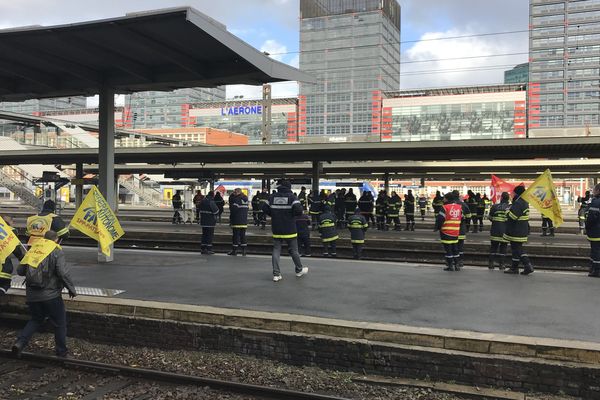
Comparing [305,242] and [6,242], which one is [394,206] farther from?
[6,242]

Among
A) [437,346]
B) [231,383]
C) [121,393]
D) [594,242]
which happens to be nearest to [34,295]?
[121,393]

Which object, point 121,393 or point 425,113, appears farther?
point 425,113

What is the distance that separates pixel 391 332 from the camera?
5.89 m

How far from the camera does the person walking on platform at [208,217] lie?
1314 centimetres

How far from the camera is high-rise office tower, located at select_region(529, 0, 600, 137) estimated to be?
120m

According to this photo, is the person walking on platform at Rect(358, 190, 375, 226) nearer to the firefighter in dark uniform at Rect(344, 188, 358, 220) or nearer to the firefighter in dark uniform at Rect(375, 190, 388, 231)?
the firefighter in dark uniform at Rect(344, 188, 358, 220)

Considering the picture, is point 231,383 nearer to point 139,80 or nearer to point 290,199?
point 290,199

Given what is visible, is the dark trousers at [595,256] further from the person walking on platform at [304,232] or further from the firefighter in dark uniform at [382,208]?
the firefighter in dark uniform at [382,208]

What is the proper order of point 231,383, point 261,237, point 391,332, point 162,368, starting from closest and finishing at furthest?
point 231,383
point 391,332
point 162,368
point 261,237

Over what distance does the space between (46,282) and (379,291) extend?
510 cm

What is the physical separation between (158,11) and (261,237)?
1032 centimetres

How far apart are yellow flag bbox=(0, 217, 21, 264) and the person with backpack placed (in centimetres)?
78

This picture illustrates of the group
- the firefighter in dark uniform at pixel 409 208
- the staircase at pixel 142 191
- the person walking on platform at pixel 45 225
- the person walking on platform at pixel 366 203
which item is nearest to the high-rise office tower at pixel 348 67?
the staircase at pixel 142 191

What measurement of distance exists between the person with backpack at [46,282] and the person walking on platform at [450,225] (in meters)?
7.54
